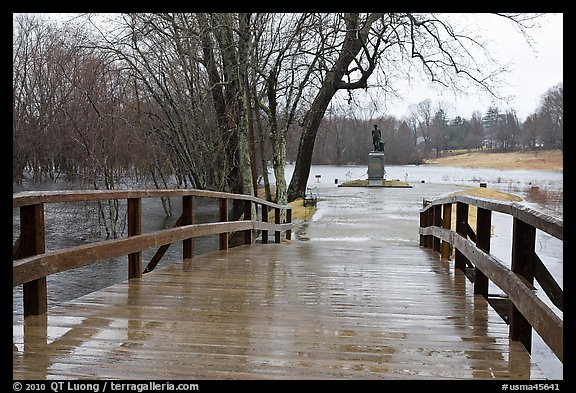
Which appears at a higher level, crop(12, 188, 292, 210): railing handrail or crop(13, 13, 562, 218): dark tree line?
crop(13, 13, 562, 218): dark tree line

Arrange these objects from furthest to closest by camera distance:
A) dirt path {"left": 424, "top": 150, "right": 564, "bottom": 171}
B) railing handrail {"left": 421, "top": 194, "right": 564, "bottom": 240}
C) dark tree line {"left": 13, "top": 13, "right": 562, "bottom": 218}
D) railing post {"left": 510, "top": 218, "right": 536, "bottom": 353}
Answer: dirt path {"left": 424, "top": 150, "right": 564, "bottom": 171} → dark tree line {"left": 13, "top": 13, "right": 562, "bottom": 218} → railing post {"left": 510, "top": 218, "right": 536, "bottom": 353} → railing handrail {"left": 421, "top": 194, "right": 564, "bottom": 240}

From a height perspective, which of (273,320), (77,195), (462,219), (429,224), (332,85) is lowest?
(273,320)

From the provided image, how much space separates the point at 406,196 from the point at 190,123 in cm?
1372

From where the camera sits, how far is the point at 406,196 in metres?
28.2

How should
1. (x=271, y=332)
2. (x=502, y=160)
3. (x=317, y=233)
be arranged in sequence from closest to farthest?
(x=271, y=332)
(x=317, y=233)
(x=502, y=160)

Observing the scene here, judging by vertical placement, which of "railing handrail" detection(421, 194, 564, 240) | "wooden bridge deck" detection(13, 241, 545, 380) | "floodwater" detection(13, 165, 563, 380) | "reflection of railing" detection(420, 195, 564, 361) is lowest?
"floodwater" detection(13, 165, 563, 380)

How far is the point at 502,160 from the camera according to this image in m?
81.8

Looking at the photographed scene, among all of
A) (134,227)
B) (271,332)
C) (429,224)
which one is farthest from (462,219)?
(429,224)

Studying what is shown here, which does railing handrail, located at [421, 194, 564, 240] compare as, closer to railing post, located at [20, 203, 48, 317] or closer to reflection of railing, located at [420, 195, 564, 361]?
reflection of railing, located at [420, 195, 564, 361]

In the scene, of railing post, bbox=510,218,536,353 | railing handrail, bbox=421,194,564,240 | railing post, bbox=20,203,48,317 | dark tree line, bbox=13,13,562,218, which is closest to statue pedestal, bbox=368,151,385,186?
dark tree line, bbox=13,13,562,218

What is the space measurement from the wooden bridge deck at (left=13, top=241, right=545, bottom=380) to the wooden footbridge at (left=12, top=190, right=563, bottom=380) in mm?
10

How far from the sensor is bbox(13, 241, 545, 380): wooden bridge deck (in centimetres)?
298

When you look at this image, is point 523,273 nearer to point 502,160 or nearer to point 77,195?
point 77,195

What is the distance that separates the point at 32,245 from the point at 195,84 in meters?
14.9
